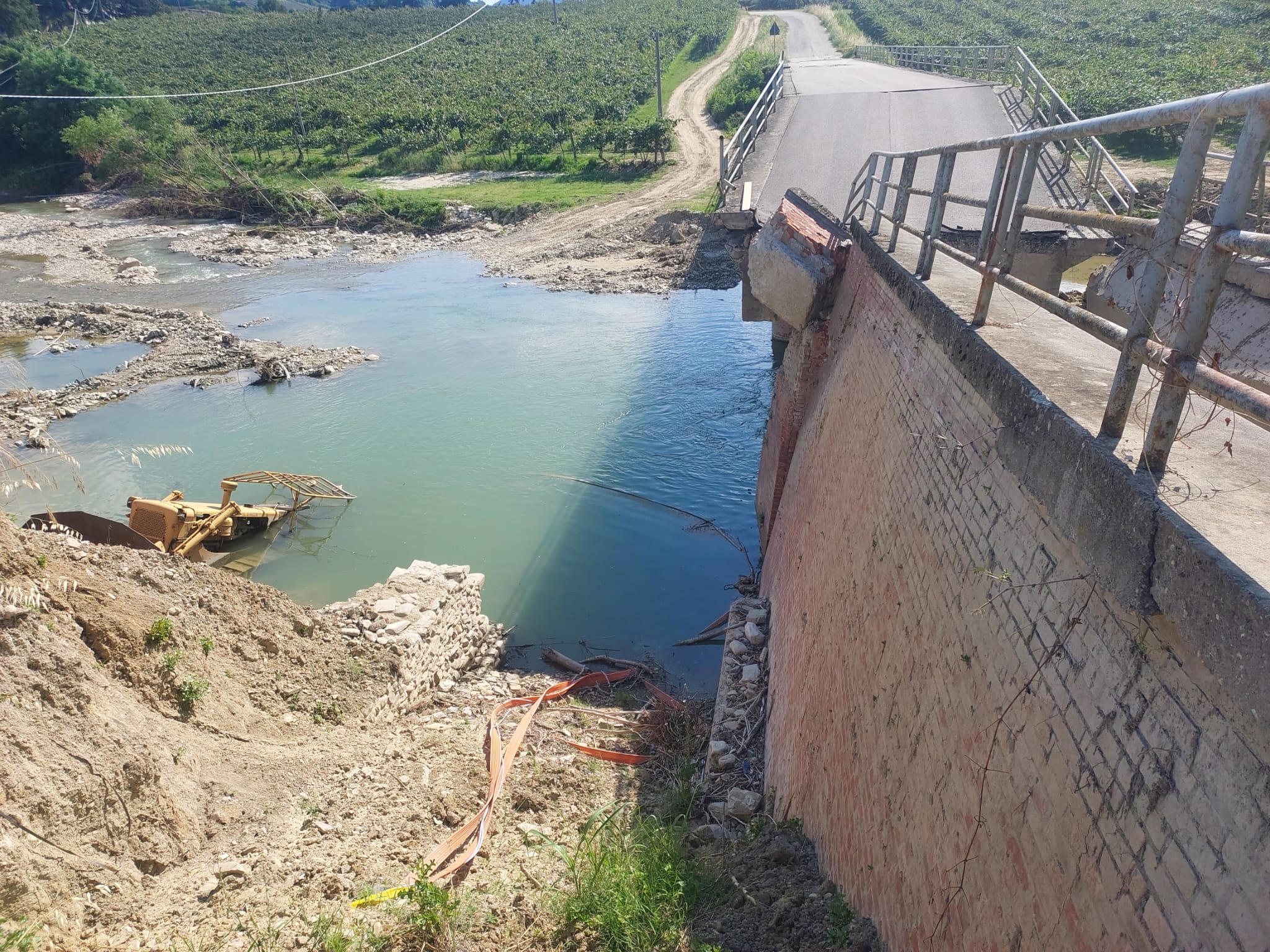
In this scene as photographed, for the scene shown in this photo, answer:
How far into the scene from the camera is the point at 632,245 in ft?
88.9

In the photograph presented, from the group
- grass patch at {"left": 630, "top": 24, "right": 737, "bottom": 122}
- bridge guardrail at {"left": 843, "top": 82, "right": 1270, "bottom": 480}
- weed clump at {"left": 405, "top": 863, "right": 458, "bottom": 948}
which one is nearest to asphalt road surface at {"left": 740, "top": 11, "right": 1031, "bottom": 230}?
bridge guardrail at {"left": 843, "top": 82, "right": 1270, "bottom": 480}

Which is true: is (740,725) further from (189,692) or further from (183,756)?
(189,692)

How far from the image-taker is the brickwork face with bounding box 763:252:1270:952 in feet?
6.34

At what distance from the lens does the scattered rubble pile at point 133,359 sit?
16.0m

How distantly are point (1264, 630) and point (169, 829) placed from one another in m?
5.49

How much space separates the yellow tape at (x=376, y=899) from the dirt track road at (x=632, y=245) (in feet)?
67.3

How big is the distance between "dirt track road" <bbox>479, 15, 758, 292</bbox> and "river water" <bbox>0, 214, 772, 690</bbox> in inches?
57.2

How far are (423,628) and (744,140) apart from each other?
14.2m

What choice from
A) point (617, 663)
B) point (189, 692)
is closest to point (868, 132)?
point (617, 663)

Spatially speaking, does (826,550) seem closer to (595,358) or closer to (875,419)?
(875,419)

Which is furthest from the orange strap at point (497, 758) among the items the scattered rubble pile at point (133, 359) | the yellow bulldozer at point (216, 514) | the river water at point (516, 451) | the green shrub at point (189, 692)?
the scattered rubble pile at point (133, 359)

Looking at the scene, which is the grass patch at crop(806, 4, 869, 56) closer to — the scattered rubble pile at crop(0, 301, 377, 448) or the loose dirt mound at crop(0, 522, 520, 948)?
the scattered rubble pile at crop(0, 301, 377, 448)

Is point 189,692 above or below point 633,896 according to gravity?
below

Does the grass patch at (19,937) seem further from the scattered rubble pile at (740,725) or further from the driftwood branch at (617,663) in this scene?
the driftwood branch at (617,663)
